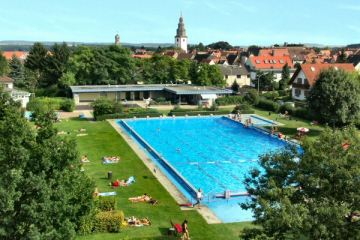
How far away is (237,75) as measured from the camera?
7975cm

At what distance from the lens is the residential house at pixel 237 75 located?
79312 millimetres

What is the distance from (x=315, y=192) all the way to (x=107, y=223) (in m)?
9.10

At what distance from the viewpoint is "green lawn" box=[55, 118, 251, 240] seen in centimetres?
1727

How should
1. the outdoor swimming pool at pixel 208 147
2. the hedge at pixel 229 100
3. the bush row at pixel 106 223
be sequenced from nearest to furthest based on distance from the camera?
the bush row at pixel 106 223 → the outdoor swimming pool at pixel 208 147 → the hedge at pixel 229 100

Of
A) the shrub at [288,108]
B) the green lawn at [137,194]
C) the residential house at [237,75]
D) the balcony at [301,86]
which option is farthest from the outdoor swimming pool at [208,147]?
the residential house at [237,75]

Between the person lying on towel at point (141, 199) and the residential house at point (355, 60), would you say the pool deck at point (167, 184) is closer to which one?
the person lying on towel at point (141, 199)

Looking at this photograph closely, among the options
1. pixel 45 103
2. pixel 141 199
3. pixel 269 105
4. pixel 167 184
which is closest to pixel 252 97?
pixel 269 105

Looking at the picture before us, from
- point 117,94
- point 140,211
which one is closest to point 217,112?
point 117,94

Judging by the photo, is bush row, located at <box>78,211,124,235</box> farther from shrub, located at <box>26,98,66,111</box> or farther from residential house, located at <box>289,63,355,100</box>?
A: residential house, located at <box>289,63,355,100</box>

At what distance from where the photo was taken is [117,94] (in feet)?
205

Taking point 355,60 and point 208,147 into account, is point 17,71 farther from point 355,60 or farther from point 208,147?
point 355,60

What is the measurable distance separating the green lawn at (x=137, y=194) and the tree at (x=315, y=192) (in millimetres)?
5216

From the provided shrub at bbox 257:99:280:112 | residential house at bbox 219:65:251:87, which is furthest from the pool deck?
residential house at bbox 219:65:251:87

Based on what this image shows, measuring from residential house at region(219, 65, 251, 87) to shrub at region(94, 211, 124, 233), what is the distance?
64.3 metres
